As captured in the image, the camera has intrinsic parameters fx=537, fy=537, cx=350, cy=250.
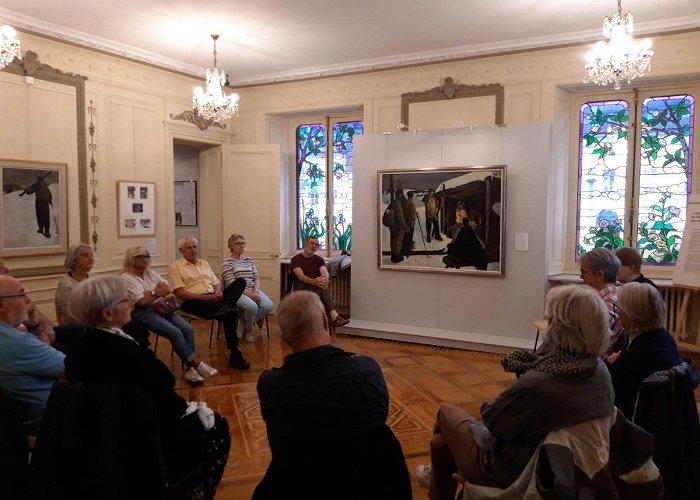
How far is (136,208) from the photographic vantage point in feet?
21.3

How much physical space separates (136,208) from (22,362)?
448 centimetres

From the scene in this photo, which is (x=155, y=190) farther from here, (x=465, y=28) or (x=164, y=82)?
(x=465, y=28)

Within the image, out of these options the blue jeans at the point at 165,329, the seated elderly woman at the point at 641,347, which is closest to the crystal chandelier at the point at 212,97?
the blue jeans at the point at 165,329

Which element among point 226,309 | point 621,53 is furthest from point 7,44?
point 621,53

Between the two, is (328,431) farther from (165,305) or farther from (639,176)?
(639,176)

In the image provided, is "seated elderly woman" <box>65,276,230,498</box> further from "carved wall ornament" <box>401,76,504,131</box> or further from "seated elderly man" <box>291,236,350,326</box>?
"carved wall ornament" <box>401,76,504,131</box>

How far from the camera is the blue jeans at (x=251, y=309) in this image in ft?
18.8

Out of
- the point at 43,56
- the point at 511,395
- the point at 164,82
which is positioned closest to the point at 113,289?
the point at 511,395

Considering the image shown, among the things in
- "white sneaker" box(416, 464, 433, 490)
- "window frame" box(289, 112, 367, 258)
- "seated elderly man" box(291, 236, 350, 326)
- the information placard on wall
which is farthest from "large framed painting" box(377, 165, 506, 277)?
"white sneaker" box(416, 464, 433, 490)

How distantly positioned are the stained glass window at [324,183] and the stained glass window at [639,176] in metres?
3.01

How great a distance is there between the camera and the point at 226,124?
7.70m

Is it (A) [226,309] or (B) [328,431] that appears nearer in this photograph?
(B) [328,431]

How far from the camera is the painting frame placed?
250 inches

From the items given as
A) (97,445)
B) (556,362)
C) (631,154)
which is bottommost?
(97,445)
